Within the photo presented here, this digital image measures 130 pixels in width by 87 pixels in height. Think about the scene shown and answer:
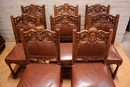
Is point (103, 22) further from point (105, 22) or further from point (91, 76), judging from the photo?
point (91, 76)

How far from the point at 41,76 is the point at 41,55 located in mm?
243

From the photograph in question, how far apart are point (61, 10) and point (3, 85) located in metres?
1.48

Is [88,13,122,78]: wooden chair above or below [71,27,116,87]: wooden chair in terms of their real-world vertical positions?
above

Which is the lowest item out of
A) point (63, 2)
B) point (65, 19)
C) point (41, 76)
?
point (41, 76)

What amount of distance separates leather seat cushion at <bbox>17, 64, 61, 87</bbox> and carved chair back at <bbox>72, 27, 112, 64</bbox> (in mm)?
277

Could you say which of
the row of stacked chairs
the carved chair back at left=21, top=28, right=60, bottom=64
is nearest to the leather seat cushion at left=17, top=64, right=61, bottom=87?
the carved chair back at left=21, top=28, right=60, bottom=64

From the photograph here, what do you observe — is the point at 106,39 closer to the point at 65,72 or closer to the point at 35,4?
the point at 65,72

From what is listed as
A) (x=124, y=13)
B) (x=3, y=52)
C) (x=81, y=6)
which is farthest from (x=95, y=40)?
(x=3, y=52)

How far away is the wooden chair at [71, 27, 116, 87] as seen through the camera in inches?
46.5

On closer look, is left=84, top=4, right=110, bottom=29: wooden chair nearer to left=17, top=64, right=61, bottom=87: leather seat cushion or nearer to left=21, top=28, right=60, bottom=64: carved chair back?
left=21, top=28, right=60, bottom=64: carved chair back

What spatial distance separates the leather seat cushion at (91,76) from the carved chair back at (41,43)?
0.28 meters

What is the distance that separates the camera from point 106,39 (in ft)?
4.05

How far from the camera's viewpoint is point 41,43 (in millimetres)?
1298

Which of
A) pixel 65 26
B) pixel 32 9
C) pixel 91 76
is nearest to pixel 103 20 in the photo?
pixel 65 26
